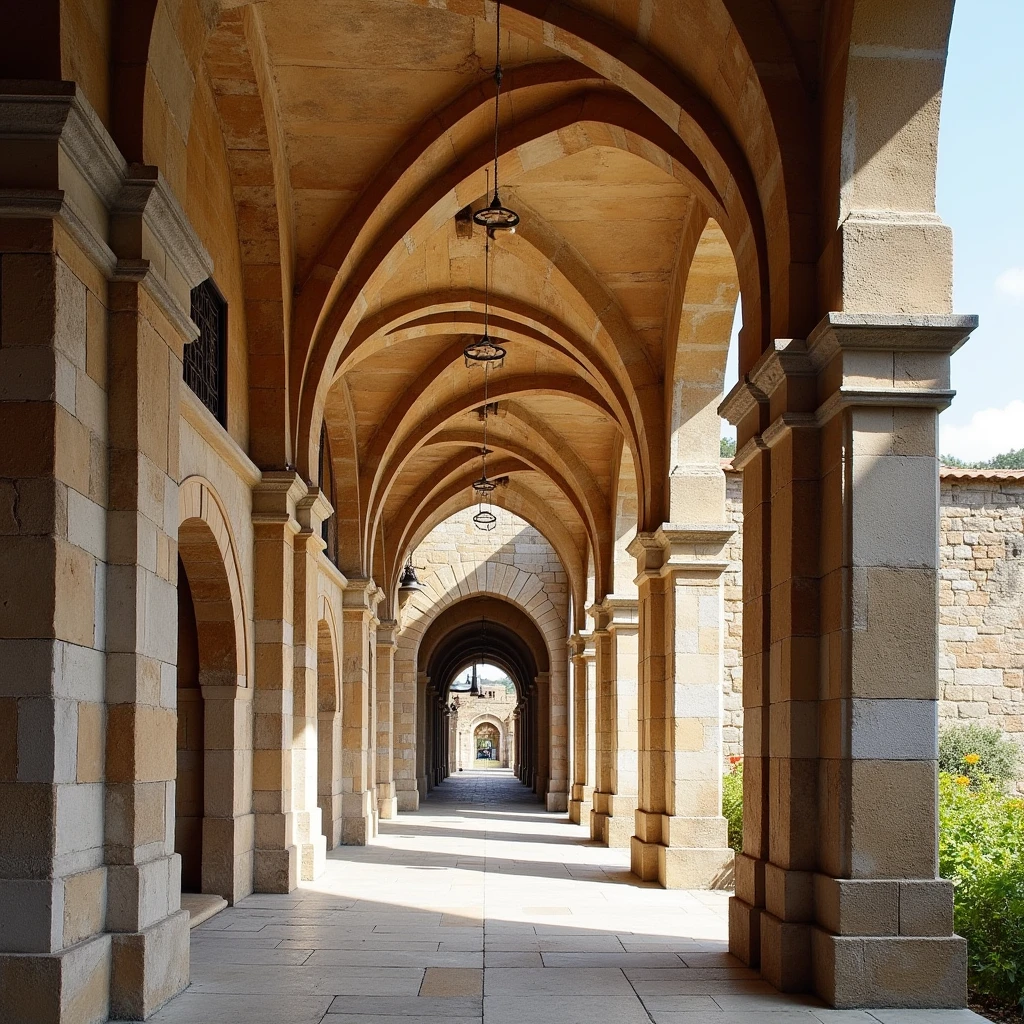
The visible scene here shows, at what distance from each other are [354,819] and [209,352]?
7.37 metres

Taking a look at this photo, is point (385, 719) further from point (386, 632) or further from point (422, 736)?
point (422, 736)

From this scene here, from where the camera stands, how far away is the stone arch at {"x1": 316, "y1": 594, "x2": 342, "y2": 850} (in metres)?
12.9

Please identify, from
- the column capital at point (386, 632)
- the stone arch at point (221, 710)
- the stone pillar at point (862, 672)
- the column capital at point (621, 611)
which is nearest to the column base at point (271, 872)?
the stone arch at point (221, 710)

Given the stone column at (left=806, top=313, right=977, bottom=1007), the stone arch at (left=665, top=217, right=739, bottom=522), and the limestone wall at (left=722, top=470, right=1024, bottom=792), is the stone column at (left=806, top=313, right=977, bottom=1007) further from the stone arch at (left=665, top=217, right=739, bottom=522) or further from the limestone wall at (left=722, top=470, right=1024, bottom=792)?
the limestone wall at (left=722, top=470, right=1024, bottom=792)

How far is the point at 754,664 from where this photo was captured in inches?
250

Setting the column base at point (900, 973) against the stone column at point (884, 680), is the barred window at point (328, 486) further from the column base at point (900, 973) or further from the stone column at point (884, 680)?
the column base at point (900, 973)

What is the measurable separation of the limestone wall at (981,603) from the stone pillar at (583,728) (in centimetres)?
396

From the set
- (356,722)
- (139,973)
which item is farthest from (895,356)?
(356,722)

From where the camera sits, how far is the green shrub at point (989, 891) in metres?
5.68

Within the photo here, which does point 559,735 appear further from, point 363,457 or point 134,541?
point 134,541

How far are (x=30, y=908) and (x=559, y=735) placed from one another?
18630mm

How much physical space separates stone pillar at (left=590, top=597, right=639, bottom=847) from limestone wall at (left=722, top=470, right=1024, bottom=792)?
1079mm

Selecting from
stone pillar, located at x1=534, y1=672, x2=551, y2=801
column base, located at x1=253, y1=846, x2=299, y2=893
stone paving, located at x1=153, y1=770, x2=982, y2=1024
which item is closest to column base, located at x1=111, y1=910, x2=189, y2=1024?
stone paving, located at x1=153, y1=770, x2=982, y2=1024

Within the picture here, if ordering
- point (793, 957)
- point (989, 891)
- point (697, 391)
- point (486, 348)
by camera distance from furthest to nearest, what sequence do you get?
point (486, 348), point (697, 391), point (989, 891), point (793, 957)
